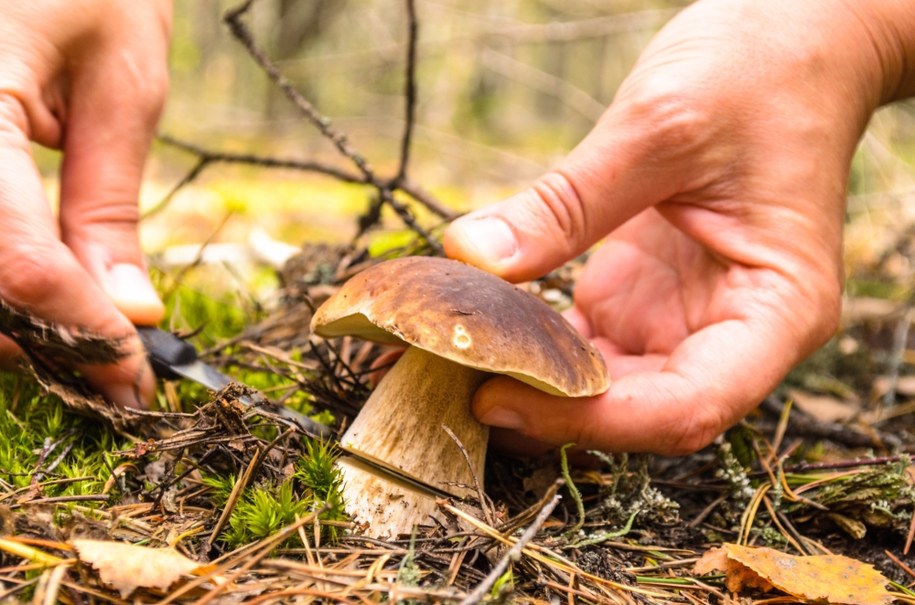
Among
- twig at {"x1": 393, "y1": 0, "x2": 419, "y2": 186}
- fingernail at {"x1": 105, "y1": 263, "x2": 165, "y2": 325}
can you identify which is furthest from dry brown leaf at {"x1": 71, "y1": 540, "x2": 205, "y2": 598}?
twig at {"x1": 393, "y1": 0, "x2": 419, "y2": 186}

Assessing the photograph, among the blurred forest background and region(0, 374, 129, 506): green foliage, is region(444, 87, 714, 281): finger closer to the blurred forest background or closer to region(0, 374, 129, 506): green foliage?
the blurred forest background

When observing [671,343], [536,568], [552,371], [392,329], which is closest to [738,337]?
[671,343]

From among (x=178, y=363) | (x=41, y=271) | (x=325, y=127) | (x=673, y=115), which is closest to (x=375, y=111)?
(x=325, y=127)

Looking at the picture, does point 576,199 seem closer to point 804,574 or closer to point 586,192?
point 586,192

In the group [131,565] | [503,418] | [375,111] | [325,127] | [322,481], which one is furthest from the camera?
[375,111]

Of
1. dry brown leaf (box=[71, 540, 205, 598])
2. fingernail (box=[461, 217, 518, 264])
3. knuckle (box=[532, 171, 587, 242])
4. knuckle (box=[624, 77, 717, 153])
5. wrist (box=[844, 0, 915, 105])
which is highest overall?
wrist (box=[844, 0, 915, 105])

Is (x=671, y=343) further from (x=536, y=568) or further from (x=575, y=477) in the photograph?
(x=536, y=568)

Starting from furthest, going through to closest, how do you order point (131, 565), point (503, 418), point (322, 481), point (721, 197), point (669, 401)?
point (721, 197) < point (669, 401) < point (503, 418) < point (322, 481) < point (131, 565)
